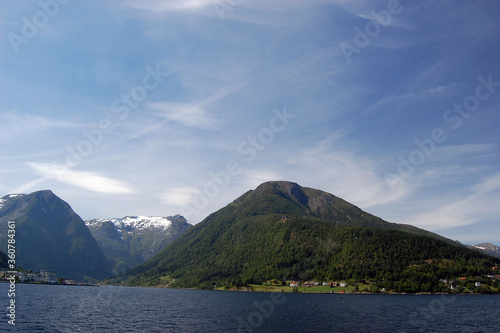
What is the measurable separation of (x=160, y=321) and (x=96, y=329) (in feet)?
65.1

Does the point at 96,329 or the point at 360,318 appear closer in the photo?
the point at 96,329

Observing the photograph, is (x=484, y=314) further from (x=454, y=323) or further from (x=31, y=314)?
(x=31, y=314)

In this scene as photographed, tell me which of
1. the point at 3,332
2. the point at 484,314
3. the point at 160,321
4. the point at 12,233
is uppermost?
the point at 12,233

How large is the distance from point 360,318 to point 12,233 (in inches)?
4054

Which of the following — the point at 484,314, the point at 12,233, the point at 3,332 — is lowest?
the point at 484,314

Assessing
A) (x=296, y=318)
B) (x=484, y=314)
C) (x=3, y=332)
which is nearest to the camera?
(x=3, y=332)

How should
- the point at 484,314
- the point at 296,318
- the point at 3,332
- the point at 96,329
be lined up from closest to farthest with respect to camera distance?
the point at 3,332 → the point at 96,329 → the point at 296,318 → the point at 484,314

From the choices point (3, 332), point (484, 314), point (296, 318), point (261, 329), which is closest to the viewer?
point (3, 332)

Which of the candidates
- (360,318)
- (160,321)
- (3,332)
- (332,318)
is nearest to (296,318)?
(332,318)

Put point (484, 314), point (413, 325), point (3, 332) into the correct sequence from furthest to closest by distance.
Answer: point (484, 314)
point (413, 325)
point (3, 332)

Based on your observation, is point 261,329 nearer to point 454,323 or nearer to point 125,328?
point 125,328

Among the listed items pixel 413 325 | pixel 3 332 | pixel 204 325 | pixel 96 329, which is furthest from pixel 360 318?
pixel 3 332

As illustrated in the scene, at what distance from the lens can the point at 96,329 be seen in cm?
7256

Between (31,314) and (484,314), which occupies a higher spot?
(31,314)
